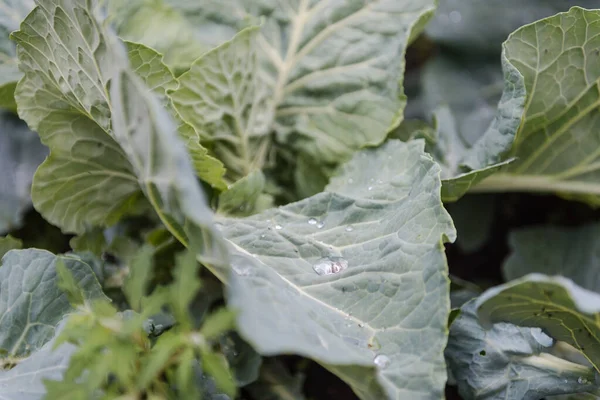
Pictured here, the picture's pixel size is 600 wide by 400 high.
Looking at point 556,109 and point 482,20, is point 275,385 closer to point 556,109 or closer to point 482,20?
point 556,109

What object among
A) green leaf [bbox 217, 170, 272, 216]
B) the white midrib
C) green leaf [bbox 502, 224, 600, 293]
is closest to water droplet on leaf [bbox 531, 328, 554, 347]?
green leaf [bbox 502, 224, 600, 293]

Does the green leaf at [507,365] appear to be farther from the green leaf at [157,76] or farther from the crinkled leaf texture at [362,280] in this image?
the green leaf at [157,76]

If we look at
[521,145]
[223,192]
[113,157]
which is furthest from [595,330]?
[113,157]

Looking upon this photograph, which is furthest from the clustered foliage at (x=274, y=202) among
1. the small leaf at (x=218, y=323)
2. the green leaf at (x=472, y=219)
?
the green leaf at (x=472, y=219)

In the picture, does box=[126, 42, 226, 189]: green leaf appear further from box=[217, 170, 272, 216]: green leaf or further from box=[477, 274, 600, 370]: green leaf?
box=[477, 274, 600, 370]: green leaf

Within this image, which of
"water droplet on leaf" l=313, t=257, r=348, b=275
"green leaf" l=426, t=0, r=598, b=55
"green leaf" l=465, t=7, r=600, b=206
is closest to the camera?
"water droplet on leaf" l=313, t=257, r=348, b=275
